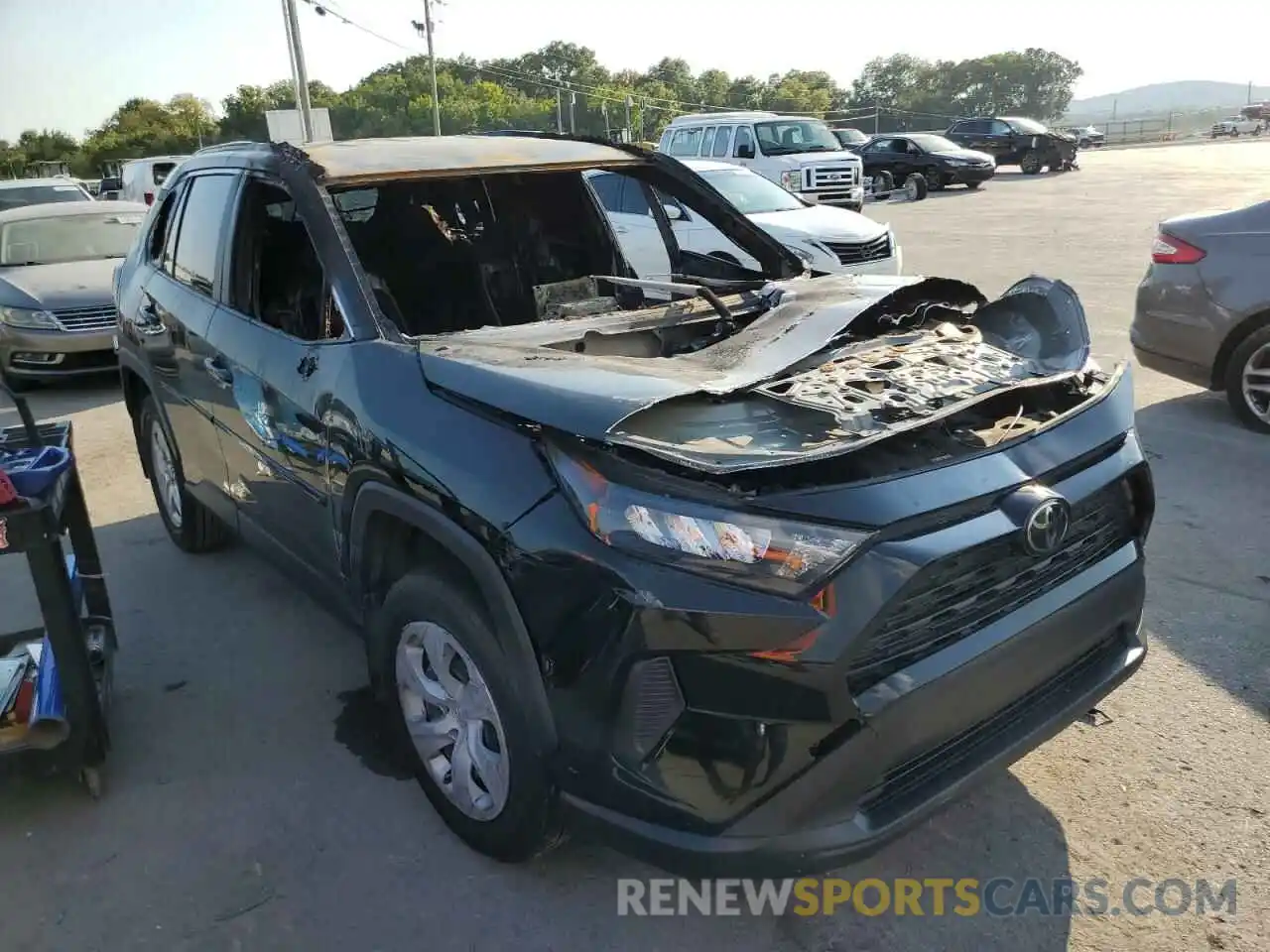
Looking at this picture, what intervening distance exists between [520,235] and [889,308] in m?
1.90

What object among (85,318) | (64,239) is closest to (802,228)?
(85,318)

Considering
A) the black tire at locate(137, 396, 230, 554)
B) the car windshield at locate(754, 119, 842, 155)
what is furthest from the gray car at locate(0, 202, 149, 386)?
the car windshield at locate(754, 119, 842, 155)

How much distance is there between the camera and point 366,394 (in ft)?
9.12

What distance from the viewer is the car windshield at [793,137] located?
17.9 m

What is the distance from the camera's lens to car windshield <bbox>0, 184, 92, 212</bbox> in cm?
1595

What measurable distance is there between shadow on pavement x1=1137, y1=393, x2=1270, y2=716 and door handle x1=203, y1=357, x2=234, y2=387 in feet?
11.6

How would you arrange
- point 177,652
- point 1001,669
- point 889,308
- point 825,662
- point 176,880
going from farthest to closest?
point 177,652 → point 889,308 → point 176,880 → point 1001,669 → point 825,662

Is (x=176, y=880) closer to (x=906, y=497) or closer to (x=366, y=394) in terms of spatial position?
(x=366, y=394)

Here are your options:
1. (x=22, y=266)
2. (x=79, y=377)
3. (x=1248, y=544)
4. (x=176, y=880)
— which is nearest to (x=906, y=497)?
(x=176, y=880)

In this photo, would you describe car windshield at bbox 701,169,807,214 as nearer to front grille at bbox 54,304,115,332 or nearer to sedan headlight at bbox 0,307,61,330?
front grille at bbox 54,304,115,332

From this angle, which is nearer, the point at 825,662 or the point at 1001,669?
the point at 825,662

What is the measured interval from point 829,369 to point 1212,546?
8.83 ft

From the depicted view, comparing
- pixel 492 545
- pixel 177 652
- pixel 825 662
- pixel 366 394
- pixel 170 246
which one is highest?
pixel 170 246

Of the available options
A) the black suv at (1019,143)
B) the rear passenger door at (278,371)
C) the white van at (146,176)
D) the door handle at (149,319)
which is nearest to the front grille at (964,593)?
the rear passenger door at (278,371)
